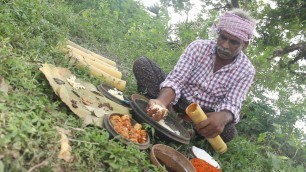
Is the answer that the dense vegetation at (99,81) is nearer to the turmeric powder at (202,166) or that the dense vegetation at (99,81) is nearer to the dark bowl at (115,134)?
the dark bowl at (115,134)

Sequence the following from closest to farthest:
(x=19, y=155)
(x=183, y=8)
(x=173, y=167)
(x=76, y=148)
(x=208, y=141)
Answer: (x=19, y=155), (x=76, y=148), (x=173, y=167), (x=208, y=141), (x=183, y=8)

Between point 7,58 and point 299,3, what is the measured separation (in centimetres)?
536

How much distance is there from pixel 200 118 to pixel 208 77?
0.62 meters

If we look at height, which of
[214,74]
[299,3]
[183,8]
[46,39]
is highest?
[299,3]

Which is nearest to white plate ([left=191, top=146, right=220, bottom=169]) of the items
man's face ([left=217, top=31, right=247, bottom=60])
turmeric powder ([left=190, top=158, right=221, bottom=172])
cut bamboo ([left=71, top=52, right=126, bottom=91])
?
turmeric powder ([left=190, top=158, right=221, bottom=172])

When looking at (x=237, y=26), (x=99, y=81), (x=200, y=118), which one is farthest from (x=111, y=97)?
(x=237, y=26)

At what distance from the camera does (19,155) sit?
1718 mm

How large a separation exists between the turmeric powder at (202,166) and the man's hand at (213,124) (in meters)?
0.33

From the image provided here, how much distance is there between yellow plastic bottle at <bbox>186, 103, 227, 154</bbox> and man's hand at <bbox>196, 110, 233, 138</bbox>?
2.2 inches

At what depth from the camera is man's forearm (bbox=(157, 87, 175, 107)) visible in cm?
315

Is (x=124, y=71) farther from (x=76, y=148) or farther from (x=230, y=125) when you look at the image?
(x=76, y=148)

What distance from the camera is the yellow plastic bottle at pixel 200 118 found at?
9.64 ft

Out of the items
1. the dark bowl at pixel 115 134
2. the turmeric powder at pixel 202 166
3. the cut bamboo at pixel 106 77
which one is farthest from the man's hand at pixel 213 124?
the cut bamboo at pixel 106 77

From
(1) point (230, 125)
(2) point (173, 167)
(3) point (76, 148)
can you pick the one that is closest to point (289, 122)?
(1) point (230, 125)
